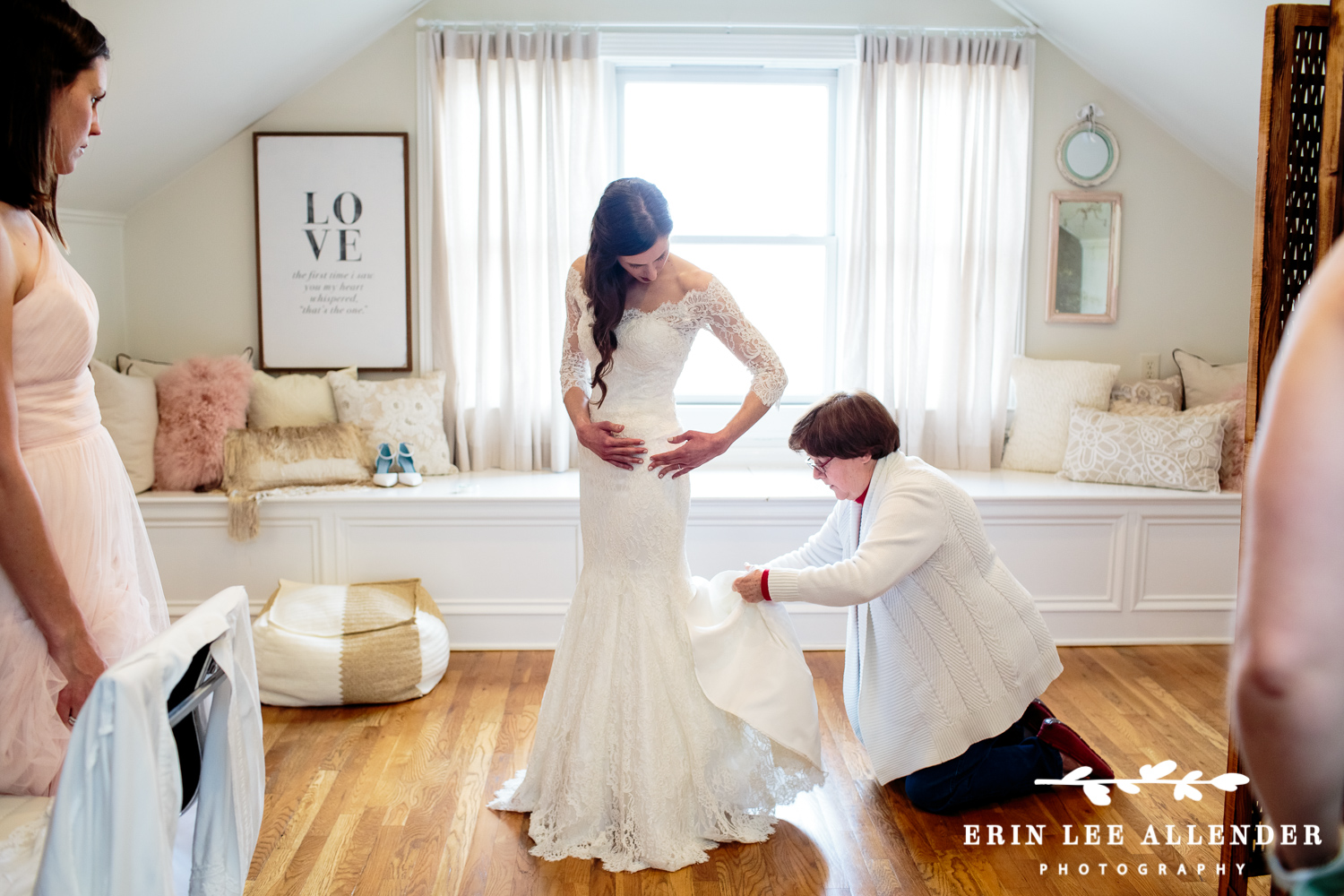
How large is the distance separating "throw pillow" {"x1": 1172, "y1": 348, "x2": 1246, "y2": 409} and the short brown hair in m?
2.26

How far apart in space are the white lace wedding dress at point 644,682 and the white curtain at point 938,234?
74.0 inches

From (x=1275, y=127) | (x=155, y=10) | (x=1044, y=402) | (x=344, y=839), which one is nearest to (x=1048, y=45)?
(x=1044, y=402)

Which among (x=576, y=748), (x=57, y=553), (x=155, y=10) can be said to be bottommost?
(x=576, y=748)

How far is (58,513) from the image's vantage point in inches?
48.9

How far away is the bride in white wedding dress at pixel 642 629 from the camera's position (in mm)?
2086

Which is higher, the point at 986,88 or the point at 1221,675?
the point at 986,88

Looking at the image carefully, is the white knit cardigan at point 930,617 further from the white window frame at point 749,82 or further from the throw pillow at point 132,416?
the throw pillow at point 132,416

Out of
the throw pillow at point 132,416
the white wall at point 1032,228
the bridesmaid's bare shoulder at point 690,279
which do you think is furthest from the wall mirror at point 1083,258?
the throw pillow at point 132,416

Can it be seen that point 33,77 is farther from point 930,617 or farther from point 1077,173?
point 1077,173

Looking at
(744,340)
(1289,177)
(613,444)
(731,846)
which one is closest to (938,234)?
(744,340)

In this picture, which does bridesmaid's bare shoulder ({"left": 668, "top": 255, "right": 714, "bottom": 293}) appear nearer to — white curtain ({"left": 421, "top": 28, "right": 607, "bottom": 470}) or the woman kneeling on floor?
the woman kneeling on floor

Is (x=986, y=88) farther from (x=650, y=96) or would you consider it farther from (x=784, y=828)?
(x=784, y=828)

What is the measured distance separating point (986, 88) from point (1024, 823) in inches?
111

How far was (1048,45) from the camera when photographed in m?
3.89
